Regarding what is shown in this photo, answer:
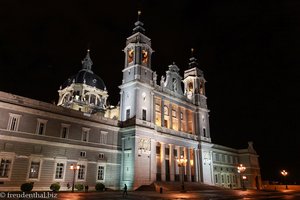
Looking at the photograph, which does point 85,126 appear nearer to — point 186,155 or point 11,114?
point 11,114

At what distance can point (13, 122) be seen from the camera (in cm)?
3053

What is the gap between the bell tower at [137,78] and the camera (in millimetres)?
44156

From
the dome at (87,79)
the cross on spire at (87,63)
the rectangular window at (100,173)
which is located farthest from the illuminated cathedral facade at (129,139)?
the cross on spire at (87,63)

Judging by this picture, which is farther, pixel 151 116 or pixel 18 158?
pixel 151 116

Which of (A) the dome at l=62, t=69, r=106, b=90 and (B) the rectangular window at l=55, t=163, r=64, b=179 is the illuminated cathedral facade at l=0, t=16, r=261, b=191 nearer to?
(B) the rectangular window at l=55, t=163, r=64, b=179

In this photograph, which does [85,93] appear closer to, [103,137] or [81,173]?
[103,137]

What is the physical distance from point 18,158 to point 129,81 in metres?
22.5

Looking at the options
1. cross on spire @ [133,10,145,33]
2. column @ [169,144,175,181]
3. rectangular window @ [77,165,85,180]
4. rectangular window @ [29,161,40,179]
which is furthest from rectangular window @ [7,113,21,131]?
cross on spire @ [133,10,145,33]

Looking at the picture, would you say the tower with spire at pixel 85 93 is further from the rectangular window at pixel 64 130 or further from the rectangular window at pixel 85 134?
the rectangular window at pixel 64 130

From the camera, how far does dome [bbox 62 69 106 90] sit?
7856 centimetres

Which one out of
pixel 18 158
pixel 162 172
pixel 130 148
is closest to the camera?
pixel 18 158

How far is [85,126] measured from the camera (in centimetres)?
3800

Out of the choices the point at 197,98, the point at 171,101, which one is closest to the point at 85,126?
the point at 171,101

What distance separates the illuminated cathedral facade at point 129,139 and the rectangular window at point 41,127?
0.16ft
